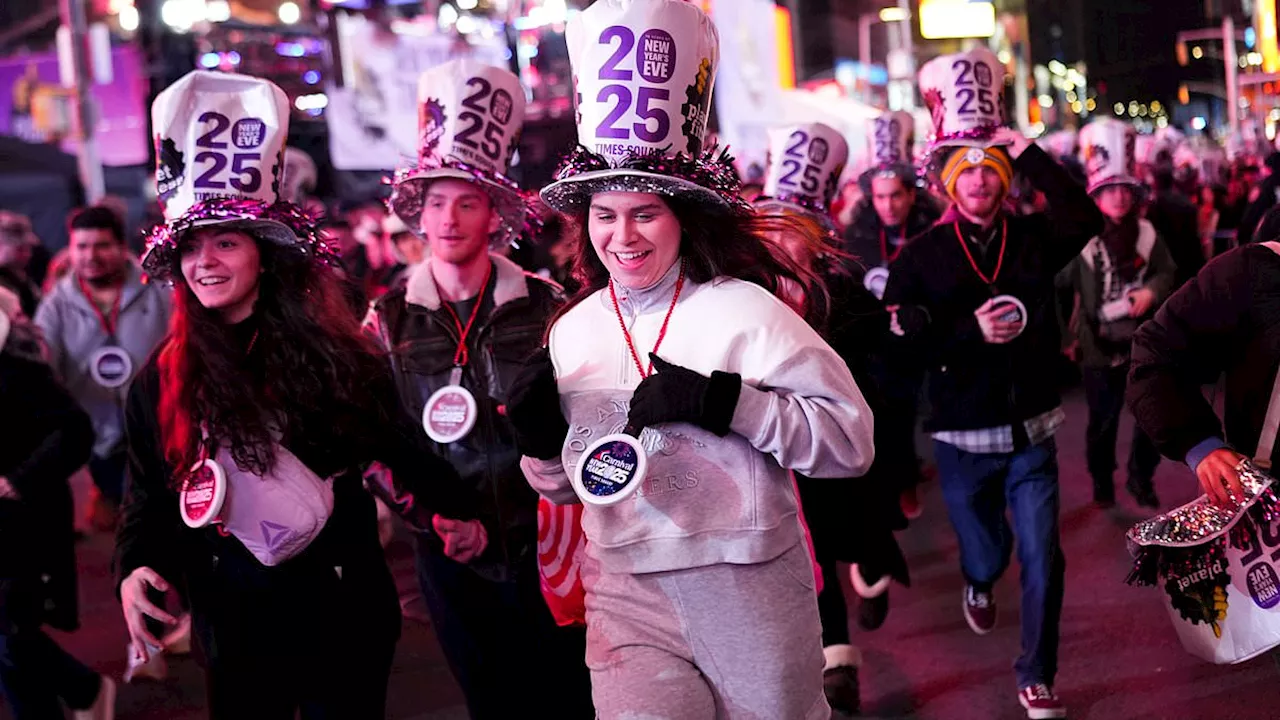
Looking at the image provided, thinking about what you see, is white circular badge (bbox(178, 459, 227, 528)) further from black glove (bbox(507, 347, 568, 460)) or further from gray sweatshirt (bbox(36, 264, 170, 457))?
gray sweatshirt (bbox(36, 264, 170, 457))

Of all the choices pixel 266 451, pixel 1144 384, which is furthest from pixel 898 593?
pixel 266 451

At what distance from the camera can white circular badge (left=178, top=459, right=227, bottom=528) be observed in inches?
147

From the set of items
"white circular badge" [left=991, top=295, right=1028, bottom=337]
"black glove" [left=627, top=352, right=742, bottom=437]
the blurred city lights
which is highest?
the blurred city lights

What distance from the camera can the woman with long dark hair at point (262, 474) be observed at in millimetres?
3863

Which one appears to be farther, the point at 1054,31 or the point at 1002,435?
the point at 1054,31

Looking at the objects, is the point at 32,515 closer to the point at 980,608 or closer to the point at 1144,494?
the point at 980,608

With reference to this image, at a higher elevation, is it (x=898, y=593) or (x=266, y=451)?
(x=266, y=451)

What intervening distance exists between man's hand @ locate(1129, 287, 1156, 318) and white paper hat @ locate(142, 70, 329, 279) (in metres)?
6.11

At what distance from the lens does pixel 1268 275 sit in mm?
3670

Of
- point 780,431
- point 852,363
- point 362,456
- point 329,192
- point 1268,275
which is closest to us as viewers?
point 780,431

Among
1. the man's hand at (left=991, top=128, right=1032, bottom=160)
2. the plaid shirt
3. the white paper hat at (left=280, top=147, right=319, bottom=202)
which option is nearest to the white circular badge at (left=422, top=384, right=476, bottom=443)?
the plaid shirt

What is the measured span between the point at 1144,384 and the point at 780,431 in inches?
52.6

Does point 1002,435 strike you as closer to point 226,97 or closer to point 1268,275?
point 1268,275

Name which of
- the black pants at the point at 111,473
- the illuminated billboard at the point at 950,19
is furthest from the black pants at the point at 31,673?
the illuminated billboard at the point at 950,19
